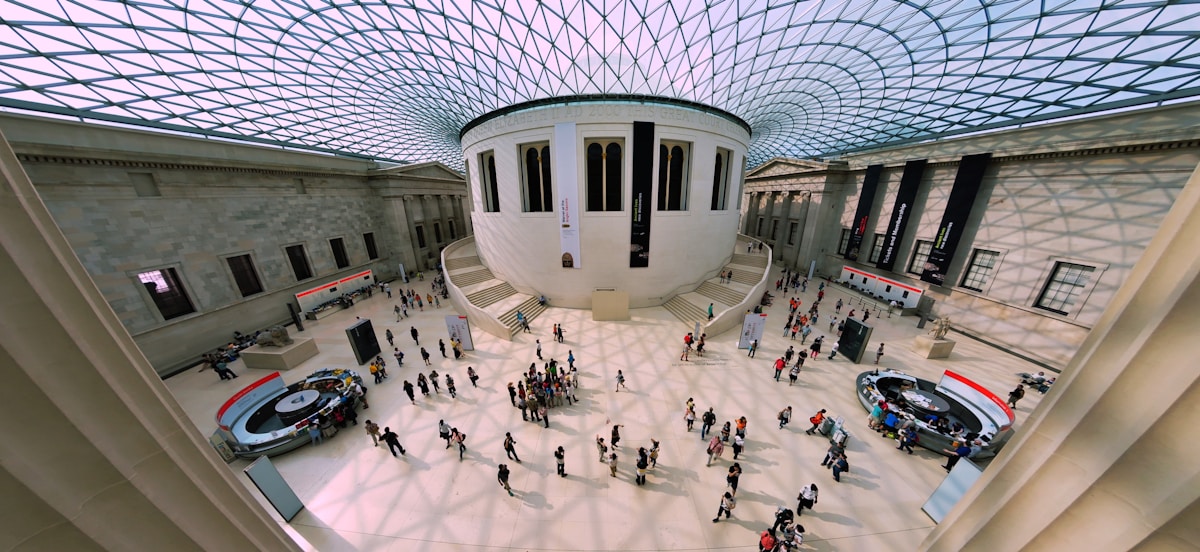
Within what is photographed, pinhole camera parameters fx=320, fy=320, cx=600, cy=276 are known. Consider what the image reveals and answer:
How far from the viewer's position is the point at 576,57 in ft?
66.2

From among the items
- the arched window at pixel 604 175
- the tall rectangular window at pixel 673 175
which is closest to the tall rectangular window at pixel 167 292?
the arched window at pixel 604 175

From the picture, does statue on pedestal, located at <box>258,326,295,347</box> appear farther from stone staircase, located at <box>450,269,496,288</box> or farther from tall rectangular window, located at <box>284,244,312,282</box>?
stone staircase, located at <box>450,269,496,288</box>

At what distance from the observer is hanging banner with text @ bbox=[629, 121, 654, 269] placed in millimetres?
18984

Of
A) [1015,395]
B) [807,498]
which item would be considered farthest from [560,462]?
[1015,395]

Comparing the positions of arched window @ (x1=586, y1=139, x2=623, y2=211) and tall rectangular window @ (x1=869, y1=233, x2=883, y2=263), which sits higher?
arched window @ (x1=586, y1=139, x2=623, y2=211)

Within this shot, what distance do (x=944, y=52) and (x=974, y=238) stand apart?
10838 mm

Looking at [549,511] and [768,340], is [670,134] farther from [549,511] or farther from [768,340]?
[549,511]

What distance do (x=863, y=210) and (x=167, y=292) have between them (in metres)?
44.3

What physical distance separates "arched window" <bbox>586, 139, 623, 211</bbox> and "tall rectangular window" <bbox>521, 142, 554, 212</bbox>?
103 inches

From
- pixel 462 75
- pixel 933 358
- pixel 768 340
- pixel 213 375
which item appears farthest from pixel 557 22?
pixel 933 358

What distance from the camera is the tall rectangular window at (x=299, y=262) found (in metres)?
21.2

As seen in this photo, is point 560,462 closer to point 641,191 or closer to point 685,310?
point 685,310

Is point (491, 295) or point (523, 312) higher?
point (491, 295)

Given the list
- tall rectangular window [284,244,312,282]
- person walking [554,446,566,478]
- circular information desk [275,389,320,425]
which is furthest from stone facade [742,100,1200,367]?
tall rectangular window [284,244,312,282]
